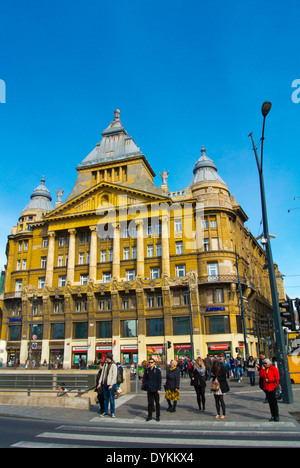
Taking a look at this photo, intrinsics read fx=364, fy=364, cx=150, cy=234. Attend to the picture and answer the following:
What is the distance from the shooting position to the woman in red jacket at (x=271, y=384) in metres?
11.0

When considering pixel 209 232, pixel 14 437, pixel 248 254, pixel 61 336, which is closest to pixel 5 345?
pixel 61 336

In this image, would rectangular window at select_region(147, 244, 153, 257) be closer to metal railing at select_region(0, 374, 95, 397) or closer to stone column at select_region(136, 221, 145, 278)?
stone column at select_region(136, 221, 145, 278)

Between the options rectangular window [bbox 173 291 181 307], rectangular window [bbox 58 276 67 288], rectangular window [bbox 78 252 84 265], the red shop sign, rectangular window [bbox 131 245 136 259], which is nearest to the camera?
the red shop sign

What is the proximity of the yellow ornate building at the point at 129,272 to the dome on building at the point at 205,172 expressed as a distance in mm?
205

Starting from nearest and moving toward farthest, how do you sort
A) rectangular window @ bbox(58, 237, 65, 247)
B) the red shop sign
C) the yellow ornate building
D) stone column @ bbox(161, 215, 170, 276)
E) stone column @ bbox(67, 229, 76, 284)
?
the red shop sign → the yellow ornate building → stone column @ bbox(161, 215, 170, 276) → stone column @ bbox(67, 229, 76, 284) → rectangular window @ bbox(58, 237, 65, 247)

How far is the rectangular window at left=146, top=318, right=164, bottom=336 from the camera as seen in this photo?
4434 cm

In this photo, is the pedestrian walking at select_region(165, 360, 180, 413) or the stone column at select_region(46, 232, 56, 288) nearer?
the pedestrian walking at select_region(165, 360, 180, 413)

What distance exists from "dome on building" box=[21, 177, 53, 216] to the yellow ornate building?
4.93 metres

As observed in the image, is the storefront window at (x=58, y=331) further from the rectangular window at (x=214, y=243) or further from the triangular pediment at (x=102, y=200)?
the rectangular window at (x=214, y=243)

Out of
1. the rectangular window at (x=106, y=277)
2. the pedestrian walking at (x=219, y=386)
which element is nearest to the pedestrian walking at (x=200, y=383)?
the pedestrian walking at (x=219, y=386)

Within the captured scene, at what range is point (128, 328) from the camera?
45531 mm

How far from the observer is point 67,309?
48.2m

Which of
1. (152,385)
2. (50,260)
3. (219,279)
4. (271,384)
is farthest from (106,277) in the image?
(271,384)

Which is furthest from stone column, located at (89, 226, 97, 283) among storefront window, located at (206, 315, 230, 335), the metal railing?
the metal railing
